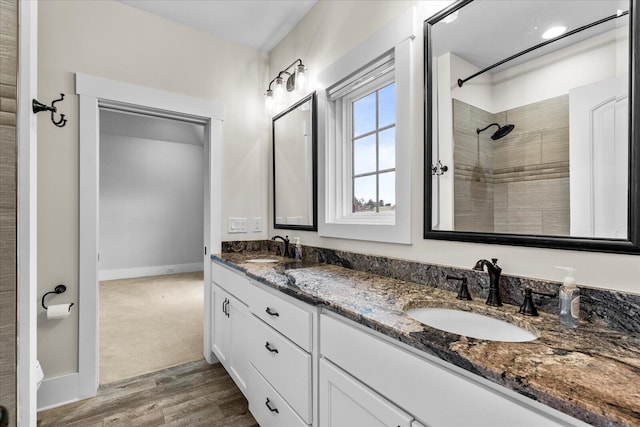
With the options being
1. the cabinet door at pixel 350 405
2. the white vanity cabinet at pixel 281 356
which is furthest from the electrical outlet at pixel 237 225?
the cabinet door at pixel 350 405

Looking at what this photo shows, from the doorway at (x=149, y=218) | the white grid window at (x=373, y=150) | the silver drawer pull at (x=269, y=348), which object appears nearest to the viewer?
the silver drawer pull at (x=269, y=348)

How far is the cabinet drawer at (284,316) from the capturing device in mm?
1149

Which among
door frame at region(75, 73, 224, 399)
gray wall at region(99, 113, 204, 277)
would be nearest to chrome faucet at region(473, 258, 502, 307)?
door frame at region(75, 73, 224, 399)

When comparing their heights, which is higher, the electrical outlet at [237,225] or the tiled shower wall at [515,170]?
the tiled shower wall at [515,170]

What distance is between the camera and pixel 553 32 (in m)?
0.95

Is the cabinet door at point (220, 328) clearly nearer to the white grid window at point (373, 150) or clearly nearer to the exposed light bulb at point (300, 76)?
the white grid window at point (373, 150)

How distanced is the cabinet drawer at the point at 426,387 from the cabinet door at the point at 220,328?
3.96ft

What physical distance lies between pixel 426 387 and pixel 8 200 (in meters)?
1.01

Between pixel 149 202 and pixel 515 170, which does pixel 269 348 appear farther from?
pixel 149 202

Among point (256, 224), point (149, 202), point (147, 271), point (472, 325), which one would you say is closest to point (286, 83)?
point (256, 224)

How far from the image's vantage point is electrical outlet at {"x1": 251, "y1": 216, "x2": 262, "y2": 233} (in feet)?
8.55

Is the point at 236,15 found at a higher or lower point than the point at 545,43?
higher

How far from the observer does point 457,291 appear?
1191 mm

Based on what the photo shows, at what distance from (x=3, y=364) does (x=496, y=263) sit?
1346mm
